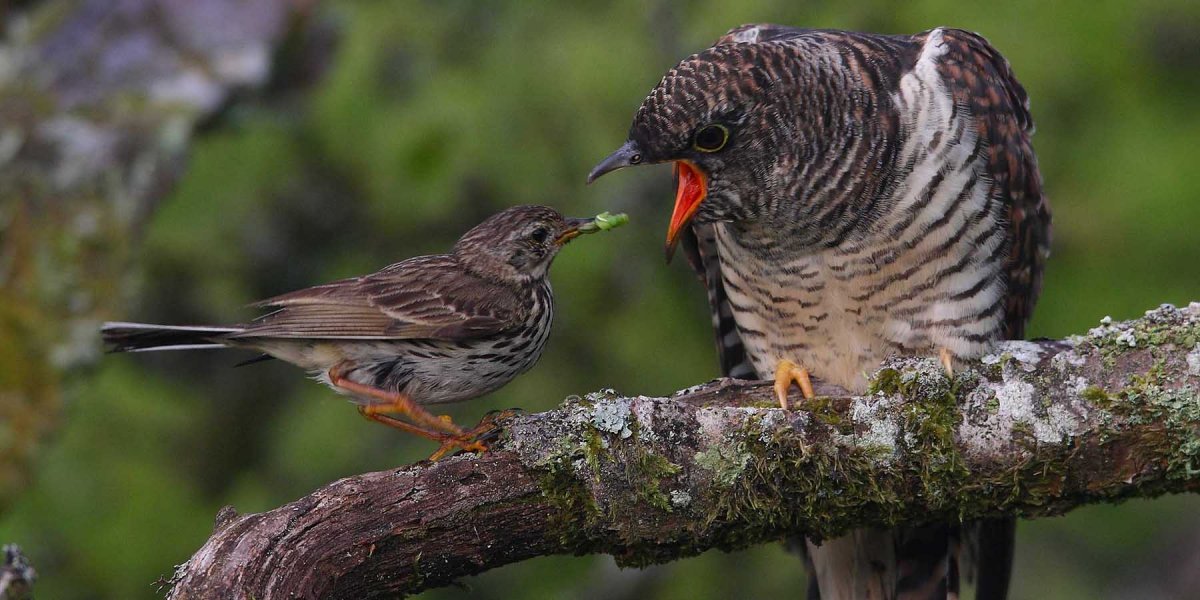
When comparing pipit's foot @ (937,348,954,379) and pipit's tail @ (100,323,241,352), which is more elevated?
pipit's tail @ (100,323,241,352)

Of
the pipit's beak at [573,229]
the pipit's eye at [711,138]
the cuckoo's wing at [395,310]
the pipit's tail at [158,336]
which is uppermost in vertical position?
the pipit's beak at [573,229]

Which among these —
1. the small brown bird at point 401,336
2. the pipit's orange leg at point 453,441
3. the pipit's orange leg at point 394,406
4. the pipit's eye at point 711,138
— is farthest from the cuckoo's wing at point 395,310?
the pipit's eye at point 711,138

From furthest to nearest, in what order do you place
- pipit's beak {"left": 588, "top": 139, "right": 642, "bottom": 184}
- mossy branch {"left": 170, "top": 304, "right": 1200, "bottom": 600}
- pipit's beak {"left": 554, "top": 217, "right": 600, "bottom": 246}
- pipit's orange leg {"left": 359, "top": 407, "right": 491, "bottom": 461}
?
pipit's beak {"left": 554, "top": 217, "right": 600, "bottom": 246}
pipit's beak {"left": 588, "top": 139, "right": 642, "bottom": 184}
pipit's orange leg {"left": 359, "top": 407, "right": 491, "bottom": 461}
mossy branch {"left": 170, "top": 304, "right": 1200, "bottom": 600}

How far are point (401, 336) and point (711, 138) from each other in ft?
3.11

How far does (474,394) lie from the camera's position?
3256 mm

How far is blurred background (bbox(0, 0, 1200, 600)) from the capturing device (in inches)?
188

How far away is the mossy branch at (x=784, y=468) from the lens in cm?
271

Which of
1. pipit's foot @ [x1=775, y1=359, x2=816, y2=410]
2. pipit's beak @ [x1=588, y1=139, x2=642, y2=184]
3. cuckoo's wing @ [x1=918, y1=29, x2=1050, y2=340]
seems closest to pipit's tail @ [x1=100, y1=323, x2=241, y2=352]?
pipit's beak @ [x1=588, y1=139, x2=642, y2=184]

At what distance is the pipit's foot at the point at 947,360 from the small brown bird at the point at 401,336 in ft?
3.53

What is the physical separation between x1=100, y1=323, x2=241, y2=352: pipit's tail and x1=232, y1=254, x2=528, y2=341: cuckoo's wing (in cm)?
8

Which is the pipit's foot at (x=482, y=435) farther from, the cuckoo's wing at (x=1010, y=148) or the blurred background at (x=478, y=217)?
the blurred background at (x=478, y=217)

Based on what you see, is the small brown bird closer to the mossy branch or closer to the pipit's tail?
the pipit's tail

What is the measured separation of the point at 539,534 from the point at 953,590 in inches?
65.0

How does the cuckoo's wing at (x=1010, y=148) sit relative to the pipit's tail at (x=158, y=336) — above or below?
above
